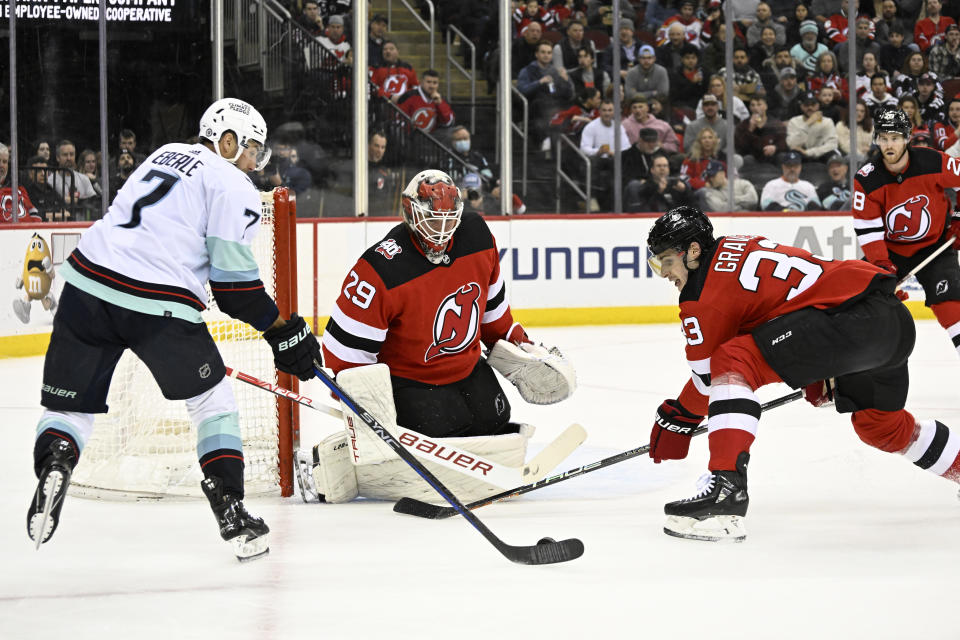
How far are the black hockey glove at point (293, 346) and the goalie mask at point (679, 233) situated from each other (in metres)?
0.78

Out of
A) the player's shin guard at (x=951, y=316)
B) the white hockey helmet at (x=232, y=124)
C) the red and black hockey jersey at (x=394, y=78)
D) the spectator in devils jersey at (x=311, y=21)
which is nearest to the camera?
the white hockey helmet at (x=232, y=124)

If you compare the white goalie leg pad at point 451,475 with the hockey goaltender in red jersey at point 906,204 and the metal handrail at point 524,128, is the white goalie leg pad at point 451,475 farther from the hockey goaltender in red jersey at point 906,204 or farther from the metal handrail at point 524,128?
the metal handrail at point 524,128

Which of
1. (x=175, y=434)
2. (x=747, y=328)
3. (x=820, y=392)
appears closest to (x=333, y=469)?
(x=175, y=434)

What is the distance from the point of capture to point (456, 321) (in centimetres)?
336

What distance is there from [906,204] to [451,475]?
2.10 meters

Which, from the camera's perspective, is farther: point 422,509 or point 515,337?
point 515,337

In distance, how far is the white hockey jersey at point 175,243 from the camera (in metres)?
2.64

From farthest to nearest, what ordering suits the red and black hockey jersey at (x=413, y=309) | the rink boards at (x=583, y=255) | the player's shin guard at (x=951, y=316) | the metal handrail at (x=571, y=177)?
1. the metal handrail at (x=571, y=177)
2. the rink boards at (x=583, y=255)
3. the player's shin guard at (x=951, y=316)
4. the red and black hockey jersey at (x=413, y=309)

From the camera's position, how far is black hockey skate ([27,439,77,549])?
2.58 meters

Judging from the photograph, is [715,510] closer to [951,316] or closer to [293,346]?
[293,346]

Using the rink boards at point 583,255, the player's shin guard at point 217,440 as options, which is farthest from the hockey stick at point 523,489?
the rink boards at point 583,255

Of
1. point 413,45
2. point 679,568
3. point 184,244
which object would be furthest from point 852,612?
point 413,45

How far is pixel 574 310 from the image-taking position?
7898mm

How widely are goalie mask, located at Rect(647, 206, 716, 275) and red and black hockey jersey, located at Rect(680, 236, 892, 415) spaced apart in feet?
0.14
